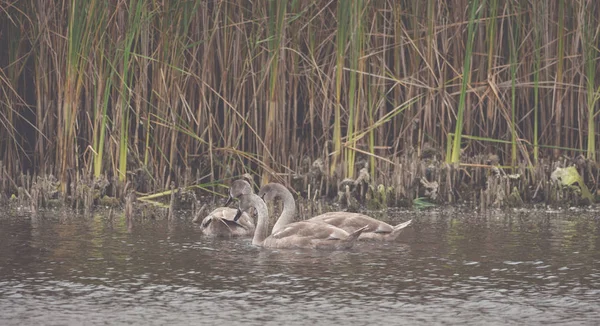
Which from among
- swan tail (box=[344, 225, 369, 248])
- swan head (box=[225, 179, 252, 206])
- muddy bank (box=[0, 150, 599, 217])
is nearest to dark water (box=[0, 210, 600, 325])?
swan tail (box=[344, 225, 369, 248])

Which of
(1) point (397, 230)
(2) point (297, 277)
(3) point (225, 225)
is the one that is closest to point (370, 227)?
(1) point (397, 230)

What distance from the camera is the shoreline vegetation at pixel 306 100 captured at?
13.7 metres

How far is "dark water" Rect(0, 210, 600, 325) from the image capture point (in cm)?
749

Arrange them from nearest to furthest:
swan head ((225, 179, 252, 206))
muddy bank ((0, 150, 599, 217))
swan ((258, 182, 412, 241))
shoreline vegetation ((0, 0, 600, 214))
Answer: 1. swan ((258, 182, 412, 241))
2. swan head ((225, 179, 252, 206))
3. muddy bank ((0, 150, 599, 217))
4. shoreline vegetation ((0, 0, 600, 214))

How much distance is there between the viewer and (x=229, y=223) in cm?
1143

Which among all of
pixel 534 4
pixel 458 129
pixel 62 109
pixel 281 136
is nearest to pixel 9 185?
pixel 62 109

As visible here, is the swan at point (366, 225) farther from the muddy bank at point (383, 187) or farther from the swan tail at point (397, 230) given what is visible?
the muddy bank at point (383, 187)

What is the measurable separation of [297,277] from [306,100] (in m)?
6.17

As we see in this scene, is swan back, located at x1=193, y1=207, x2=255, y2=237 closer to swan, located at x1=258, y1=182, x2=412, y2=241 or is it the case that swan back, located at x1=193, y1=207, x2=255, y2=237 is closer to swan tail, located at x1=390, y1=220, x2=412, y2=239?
swan, located at x1=258, y1=182, x2=412, y2=241

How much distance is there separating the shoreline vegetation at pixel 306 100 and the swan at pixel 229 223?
1574 millimetres

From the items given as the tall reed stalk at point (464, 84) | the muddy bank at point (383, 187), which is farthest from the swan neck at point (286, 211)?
the tall reed stalk at point (464, 84)

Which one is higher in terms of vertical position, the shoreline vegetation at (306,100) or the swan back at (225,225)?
the shoreline vegetation at (306,100)

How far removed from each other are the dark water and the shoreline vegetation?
178cm

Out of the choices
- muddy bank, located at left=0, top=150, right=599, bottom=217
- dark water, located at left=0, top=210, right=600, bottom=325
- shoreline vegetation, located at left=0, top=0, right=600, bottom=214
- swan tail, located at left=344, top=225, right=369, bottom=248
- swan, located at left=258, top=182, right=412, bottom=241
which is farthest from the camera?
shoreline vegetation, located at left=0, top=0, right=600, bottom=214
